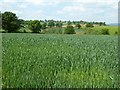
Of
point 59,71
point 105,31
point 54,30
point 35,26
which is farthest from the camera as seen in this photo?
point 105,31

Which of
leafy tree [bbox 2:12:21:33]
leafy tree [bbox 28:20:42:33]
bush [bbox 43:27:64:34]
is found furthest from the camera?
leafy tree [bbox 2:12:21:33]

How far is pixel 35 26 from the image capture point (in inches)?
1626

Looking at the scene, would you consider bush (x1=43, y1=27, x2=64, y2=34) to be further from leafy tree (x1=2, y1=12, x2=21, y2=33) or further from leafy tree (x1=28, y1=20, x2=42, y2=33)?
leafy tree (x1=2, y1=12, x2=21, y2=33)

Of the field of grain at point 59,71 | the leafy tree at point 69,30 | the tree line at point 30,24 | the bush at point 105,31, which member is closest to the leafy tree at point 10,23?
the tree line at point 30,24

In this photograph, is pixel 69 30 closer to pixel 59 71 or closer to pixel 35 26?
pixel 35 26

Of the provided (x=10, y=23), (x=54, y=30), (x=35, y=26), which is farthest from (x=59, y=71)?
(x=10, y=23)

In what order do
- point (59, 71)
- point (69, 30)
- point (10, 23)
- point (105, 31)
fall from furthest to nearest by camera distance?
point (105, 31), point (10, 23), point (69, 30), point (59, 71)

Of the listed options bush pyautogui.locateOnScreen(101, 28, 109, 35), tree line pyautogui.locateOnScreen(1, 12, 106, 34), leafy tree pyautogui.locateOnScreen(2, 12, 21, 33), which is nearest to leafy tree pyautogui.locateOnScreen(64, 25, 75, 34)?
tree line pyautogui.locateOnScreen(1, 12, 106, 34)

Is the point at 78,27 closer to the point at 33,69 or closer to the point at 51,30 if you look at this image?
the point at 51,30

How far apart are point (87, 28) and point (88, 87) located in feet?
119

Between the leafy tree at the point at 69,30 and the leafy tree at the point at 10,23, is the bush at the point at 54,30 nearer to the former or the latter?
the leafy tree at the point at 69,30

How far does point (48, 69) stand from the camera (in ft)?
24.7

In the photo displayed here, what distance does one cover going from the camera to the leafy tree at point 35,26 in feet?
129

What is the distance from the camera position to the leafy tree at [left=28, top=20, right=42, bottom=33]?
1553 inches
